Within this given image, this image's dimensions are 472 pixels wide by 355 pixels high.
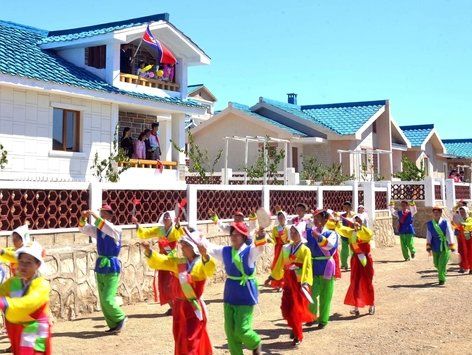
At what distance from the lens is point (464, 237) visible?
47.7 feet

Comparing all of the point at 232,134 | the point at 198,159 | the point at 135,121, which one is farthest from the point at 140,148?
the point at 232,134

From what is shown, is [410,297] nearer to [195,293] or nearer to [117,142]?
[195,293]

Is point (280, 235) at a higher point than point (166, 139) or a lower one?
lower

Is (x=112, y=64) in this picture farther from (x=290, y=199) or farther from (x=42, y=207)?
(x=42, y=207)

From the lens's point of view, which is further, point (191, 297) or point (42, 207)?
point (42, 207)

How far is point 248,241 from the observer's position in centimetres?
661

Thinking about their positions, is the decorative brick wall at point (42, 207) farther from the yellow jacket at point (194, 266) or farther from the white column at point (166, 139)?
the white column at point (166, 139)

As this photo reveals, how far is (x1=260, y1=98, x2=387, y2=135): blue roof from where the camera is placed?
27484 millimetres

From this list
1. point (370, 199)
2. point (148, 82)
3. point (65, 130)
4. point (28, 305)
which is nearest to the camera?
point (28, 305)

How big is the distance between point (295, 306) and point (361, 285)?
228 cm

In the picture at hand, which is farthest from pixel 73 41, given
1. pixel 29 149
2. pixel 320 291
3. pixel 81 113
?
pixel 320 291

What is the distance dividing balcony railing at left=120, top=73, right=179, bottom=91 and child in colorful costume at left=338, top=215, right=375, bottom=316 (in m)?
8.50

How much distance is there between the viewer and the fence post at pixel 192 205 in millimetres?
12477

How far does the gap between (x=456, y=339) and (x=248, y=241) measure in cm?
350
